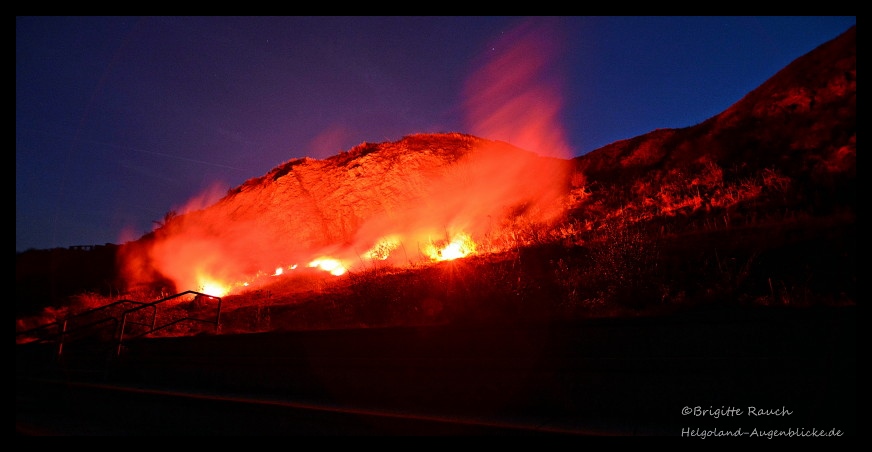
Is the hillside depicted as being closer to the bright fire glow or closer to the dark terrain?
the dark terrain

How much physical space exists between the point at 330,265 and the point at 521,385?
53.8ft

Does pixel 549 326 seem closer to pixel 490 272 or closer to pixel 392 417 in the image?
pixel 392 417

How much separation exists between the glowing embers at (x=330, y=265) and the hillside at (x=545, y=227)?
0.83 ft

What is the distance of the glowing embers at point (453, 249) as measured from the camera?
15.5 m

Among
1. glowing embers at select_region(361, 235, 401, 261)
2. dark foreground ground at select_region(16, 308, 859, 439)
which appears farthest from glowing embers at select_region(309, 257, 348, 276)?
dark foreground ground at select_region(16, 308, 859, 439)

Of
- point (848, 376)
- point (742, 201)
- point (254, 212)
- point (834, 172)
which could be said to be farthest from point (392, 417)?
point (254, 212)

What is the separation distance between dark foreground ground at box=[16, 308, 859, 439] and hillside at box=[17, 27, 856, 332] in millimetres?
1474

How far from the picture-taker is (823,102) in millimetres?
12758

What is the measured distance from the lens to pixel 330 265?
20.6 metres

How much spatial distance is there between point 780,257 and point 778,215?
2798mm

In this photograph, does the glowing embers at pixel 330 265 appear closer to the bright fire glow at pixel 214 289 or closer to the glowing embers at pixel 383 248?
the glowing embers at pixel 383 248

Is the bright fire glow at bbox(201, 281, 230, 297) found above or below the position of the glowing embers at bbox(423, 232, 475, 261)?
below

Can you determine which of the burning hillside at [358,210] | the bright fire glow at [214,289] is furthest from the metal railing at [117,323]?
the burning hillside at [358,210]

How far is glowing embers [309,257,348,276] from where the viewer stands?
1914 centimetres
